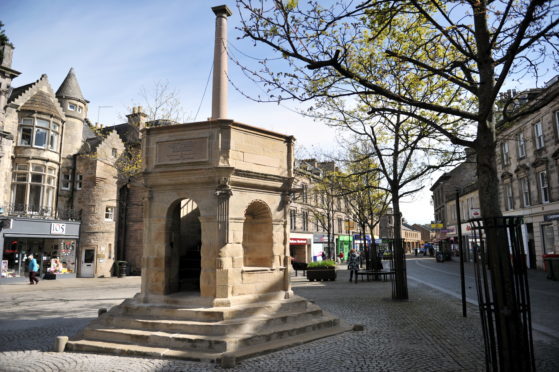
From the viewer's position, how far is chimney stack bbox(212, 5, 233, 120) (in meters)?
10.7

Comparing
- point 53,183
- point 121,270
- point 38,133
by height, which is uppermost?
point 38,133

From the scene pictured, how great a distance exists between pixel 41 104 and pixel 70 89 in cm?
485

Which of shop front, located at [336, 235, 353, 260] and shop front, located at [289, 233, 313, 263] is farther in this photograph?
shop front, located at [336, 235, 353, 260]

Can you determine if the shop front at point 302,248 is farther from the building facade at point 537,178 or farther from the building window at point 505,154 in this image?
the building window at point 505,154

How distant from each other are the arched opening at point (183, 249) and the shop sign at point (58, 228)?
19771 mm

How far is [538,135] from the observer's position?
26250mm

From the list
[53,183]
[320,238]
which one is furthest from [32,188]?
[320,238]

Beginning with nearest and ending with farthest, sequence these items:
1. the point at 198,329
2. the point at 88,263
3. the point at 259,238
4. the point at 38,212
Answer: the point at 198,329, the point at 259,238, the point at 38,212, the point at 88,263

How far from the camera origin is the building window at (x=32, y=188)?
25.8m

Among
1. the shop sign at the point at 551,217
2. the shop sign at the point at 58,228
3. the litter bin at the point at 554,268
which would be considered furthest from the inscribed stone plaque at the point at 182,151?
the shop sign at the point at 551,217

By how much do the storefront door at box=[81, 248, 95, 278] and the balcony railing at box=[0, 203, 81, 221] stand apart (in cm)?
254

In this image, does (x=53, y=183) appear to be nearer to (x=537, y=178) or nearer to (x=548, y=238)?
(x=537, y=178)

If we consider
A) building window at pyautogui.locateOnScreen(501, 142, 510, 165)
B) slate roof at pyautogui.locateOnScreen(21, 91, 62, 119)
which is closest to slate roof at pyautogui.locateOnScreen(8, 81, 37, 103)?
slate roof at pyautogui.locateOnScreen(21, 91, 62, 119)

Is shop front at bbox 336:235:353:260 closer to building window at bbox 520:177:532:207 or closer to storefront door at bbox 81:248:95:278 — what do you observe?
building window at bbox 520:177:532:207
